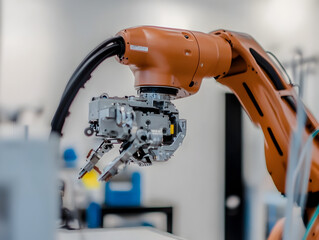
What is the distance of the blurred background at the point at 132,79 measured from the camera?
2.61m

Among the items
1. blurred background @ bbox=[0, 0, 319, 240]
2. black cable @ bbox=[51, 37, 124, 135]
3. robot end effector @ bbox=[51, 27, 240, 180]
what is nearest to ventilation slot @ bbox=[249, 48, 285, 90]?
robot end effector @ bbox=[51, 27, 240, 180]

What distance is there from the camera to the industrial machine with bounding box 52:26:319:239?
106 centimetres

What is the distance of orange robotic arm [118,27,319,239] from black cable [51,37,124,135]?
35 mm

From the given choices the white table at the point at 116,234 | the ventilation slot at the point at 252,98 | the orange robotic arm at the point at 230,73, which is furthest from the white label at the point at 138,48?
the white table at the point at 116,234

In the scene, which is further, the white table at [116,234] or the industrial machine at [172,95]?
the white table at [116,234]

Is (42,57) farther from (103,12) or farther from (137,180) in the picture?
(137,180)

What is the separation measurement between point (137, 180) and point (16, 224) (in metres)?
2.36

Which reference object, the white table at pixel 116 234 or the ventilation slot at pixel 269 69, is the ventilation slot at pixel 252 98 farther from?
the white table at pixel 116 234

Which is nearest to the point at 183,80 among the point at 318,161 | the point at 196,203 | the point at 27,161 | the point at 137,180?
the point at 318,161

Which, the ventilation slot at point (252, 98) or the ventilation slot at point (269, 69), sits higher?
the ventilation slot at point (269, 69)

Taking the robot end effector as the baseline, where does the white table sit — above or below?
below

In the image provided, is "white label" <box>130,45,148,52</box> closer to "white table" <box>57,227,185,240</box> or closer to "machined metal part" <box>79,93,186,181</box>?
"machined metal part" <box>79,93,186,181</box>

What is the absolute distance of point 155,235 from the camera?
1.55 meters

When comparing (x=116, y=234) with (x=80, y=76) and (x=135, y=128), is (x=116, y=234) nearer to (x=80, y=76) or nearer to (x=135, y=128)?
(x=135, y=128)
